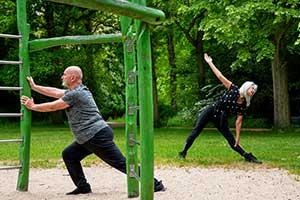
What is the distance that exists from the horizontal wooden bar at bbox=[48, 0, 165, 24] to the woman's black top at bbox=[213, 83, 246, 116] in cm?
548

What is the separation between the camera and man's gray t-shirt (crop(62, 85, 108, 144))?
19.2 feet

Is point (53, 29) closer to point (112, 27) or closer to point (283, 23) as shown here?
point (112, 27)

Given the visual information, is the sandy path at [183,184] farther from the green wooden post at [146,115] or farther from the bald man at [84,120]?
the green wooden post at [146,115]

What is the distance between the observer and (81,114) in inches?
232

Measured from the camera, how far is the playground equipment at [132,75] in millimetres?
3676

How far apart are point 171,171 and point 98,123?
2.51 metres

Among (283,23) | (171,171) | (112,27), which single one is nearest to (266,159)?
(171,171)

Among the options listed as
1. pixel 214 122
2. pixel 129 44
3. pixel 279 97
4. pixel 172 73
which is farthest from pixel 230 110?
pixel 172 73

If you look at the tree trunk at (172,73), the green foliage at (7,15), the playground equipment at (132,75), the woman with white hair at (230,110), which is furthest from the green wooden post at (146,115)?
the tree trunk at (172,73)

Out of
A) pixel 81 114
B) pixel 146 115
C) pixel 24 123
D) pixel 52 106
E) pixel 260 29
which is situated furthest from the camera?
pixel 260 29

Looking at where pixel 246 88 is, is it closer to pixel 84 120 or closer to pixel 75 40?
pixel 75 40

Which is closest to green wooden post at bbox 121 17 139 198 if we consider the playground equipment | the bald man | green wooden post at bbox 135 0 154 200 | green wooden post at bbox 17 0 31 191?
the playground equipment

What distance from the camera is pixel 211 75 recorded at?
85.7 ft

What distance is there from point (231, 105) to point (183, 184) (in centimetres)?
252
